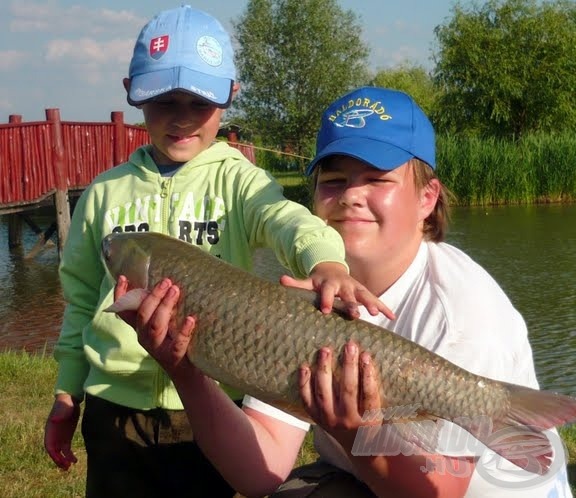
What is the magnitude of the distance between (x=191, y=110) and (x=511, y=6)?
41596 mm

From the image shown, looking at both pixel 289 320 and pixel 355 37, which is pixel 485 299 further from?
pixel 355 37

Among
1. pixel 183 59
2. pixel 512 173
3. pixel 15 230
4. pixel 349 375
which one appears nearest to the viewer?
pixel 349 375

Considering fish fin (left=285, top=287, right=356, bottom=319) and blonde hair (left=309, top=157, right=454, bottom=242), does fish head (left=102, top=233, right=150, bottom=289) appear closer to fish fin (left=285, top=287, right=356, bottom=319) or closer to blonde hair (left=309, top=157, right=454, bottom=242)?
fish fin (left=285, top=287, right=356, bottom=319)

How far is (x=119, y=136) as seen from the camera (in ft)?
64.7

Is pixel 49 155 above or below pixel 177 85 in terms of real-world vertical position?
below

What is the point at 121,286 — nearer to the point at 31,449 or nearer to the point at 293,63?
the point at 31,449

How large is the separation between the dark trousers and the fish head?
66 cm

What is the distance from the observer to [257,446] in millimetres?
2875

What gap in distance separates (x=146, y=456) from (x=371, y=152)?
1.26 metres

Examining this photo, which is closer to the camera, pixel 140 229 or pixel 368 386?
pixel 368 386

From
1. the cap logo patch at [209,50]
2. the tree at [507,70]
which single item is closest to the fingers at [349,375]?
the cap logo patch at [209,50]

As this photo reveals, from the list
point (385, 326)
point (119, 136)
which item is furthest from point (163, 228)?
point (119, 136)

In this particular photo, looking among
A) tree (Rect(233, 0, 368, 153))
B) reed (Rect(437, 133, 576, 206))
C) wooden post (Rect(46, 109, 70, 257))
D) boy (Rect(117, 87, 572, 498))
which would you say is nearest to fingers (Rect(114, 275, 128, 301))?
boy (Rect(117, 87, 572, 498))

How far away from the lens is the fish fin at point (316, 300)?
223 cm
